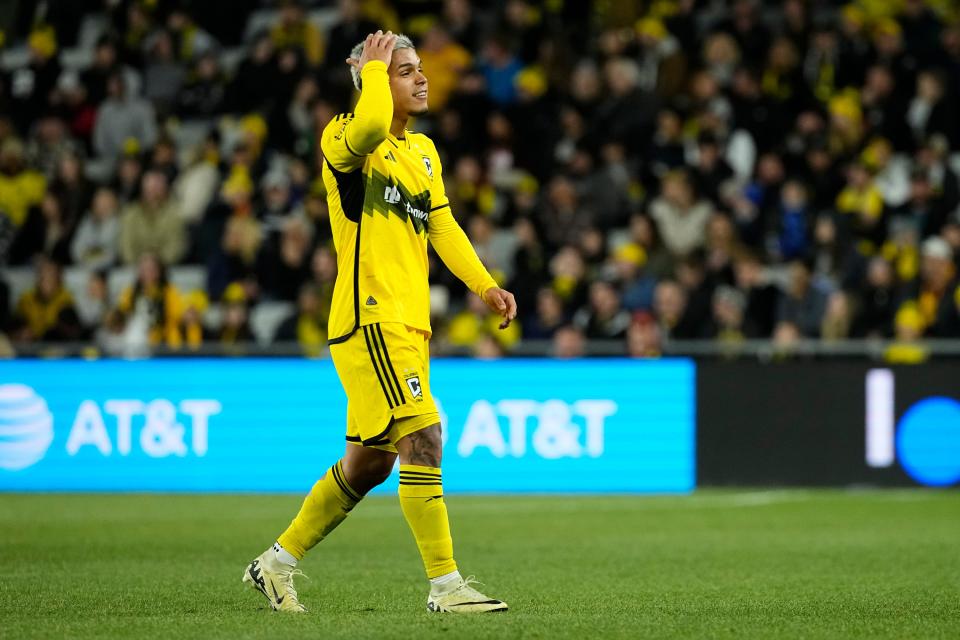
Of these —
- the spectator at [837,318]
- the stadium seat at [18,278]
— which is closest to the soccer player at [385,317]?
the spectator at [837,318]

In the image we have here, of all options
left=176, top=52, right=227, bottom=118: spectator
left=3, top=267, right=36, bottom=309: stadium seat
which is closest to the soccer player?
left=3, top=267, right=36, bottom=309: stadium seat

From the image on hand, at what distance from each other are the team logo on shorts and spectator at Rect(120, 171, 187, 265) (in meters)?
11.6

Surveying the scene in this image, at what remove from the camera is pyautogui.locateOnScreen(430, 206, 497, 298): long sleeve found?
6930 millimetres

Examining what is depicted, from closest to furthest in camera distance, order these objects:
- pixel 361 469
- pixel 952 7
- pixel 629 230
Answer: pixel 361 469 < pixel 629 230 < pixel 952 7

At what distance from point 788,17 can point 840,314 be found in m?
4.68

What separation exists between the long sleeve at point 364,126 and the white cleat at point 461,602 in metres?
1.72

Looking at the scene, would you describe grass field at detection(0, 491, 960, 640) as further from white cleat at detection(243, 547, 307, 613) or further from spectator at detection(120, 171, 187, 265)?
spectator at detection(120, 171, 187, 265)

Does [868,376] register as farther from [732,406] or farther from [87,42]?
[87,42]

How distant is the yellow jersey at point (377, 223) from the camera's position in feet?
21.5

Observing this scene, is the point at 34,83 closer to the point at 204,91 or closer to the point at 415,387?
the point at 204,91

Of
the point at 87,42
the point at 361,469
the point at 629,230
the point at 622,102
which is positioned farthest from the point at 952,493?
A: the point at 87,42

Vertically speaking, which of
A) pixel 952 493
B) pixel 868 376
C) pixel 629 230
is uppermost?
pixel 629 230

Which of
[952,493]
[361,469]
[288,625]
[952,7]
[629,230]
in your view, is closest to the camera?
[288,625]

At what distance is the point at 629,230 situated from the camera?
58.2 ft
